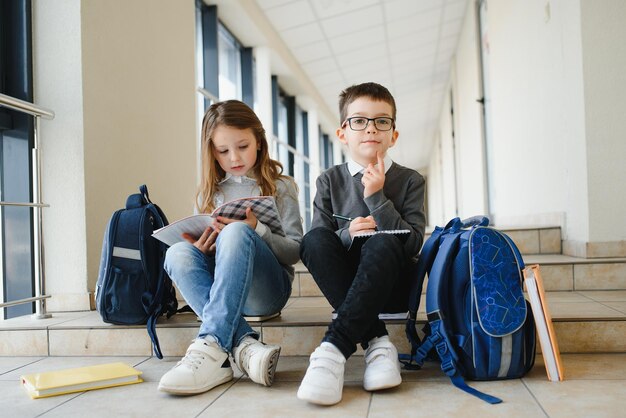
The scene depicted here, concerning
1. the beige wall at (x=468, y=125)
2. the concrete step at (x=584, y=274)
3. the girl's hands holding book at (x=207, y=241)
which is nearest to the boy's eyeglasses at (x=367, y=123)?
the girl's hands holding book at (x=207, y=241)

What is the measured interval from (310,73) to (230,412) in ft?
20.2

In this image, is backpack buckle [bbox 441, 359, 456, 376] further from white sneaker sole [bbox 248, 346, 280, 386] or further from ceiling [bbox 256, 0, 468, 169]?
ceiling [bbox 256, 0, 468, 169]

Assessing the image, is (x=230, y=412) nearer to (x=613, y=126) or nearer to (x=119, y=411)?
(x=119, y=411)

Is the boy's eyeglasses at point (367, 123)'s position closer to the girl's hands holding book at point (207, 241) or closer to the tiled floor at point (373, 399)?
the girl's hands holding book at point (207, 241)

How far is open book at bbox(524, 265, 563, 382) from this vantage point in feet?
4.53

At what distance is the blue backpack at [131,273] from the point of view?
6.05 ft

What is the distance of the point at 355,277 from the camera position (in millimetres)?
1427

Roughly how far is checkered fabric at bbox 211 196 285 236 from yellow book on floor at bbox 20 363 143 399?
516mm

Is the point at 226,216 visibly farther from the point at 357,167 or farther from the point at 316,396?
the point at 316,396

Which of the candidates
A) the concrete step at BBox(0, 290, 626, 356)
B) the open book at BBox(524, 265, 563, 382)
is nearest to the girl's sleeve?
the concrete step at BBox(0, 290, 626, 356)

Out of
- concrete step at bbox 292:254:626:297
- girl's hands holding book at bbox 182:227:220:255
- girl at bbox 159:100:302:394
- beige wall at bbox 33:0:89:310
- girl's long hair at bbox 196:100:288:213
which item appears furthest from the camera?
concrete step at bbox 292:254:626:297

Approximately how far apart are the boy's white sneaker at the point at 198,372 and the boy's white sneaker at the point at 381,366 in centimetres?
38

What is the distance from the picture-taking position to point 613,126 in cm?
252

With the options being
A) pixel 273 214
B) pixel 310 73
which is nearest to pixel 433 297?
pixel 273 214
